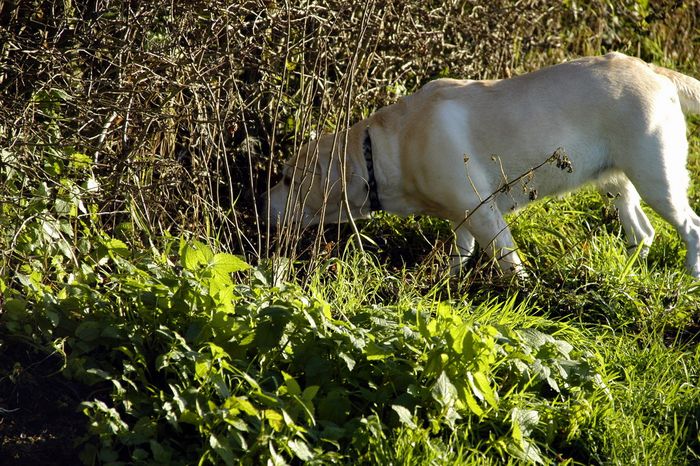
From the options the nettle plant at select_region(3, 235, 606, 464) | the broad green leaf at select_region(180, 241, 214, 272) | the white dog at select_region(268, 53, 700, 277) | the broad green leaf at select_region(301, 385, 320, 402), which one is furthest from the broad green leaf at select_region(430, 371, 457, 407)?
the white dog at select_region(268, 53, 700, 277)

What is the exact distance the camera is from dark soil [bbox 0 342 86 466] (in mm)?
2857

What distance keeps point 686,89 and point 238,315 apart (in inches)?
126

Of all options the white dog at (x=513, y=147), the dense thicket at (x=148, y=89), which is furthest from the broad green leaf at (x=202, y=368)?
the white dog at (x=513, y=147)

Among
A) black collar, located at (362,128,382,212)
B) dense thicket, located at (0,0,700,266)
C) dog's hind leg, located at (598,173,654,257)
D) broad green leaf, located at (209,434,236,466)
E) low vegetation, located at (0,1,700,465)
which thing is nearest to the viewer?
broad green leaf, located at (209,434,236,466)

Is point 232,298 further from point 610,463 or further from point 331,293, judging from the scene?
point 610,463

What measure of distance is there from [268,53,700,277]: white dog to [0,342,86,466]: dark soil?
1815 mm

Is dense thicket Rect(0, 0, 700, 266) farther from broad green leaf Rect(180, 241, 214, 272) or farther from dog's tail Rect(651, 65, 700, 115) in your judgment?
dog's tail Rect(651, 65, 700, 115)

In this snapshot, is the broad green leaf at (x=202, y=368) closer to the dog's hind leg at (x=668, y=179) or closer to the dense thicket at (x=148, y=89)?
the dense thicket at (x=148, y=89)

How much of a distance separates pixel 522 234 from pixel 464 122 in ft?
2.72

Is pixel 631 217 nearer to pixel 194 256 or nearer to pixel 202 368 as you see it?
pixel 194 256

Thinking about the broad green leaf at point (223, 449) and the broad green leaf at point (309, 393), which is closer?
the broad green leaf at point (223, 449)

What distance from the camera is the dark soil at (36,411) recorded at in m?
2.86

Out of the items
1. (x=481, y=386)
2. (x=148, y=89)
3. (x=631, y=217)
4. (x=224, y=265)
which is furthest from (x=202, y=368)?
(x=631, y=217)

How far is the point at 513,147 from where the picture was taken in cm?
485
